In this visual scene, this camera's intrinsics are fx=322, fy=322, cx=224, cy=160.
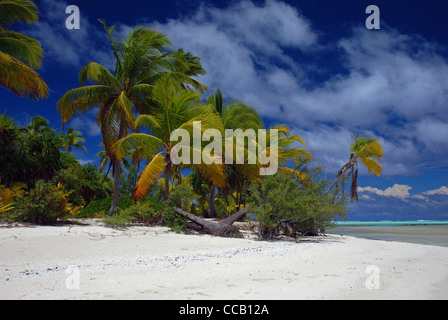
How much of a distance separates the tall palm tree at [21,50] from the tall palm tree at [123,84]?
1.48 meters

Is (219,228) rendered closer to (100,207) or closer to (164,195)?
(164,195)

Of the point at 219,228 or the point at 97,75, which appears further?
the point at 97,75

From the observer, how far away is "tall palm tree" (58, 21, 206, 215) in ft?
47.2

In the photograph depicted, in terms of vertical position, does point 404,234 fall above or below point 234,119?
below

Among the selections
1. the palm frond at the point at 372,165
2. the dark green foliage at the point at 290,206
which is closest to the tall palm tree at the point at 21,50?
the dark green foliage at the point at 290,206

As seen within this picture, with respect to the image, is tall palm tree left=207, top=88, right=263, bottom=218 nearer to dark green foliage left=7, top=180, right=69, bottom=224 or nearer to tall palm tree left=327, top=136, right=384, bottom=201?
tall palm tree left=327, top=136, right=384, bottom=201

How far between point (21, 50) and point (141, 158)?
21.6 feet

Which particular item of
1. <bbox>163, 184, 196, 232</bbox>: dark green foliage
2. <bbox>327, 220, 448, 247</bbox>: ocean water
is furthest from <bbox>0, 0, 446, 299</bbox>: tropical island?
<bbox>327, 220, 448, 247</bbox>: ocean water

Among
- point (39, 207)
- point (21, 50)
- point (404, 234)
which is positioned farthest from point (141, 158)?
point (404, 234)

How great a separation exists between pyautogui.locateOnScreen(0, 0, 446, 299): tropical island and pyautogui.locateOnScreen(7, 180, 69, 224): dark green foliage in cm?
4

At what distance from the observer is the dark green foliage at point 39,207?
9.89m

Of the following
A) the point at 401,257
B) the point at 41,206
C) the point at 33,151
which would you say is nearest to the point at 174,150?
the point at 41,206

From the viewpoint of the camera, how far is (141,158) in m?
13.9
